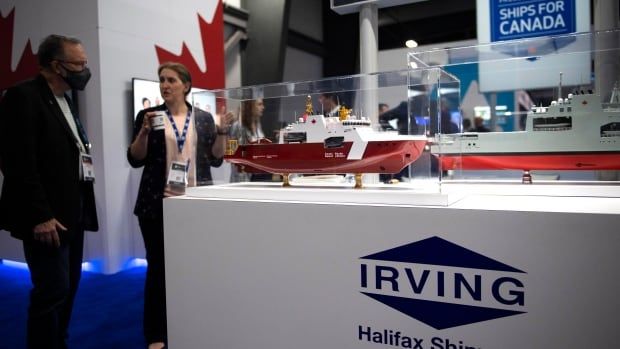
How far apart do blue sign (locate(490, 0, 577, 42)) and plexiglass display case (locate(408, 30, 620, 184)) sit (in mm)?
568

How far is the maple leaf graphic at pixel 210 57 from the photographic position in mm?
6574

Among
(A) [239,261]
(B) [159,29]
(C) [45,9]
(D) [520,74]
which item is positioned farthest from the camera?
(B) [159,29]

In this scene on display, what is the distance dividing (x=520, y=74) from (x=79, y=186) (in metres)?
3.30

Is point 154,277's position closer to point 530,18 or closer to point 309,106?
point 309,106

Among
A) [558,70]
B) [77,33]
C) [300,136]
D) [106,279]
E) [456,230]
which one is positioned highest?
[77,33]

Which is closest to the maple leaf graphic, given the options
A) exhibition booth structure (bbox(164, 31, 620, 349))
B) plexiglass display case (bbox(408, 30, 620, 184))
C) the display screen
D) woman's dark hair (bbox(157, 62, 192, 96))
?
the display screen

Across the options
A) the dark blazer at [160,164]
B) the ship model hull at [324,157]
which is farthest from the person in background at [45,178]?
the ship model hull at [324,157]

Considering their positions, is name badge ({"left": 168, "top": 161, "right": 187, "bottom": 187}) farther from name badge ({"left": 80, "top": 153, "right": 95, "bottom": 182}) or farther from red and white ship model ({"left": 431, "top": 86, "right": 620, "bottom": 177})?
red and white ship model ({"left": 431, "top": 86, "right": 620, "bottom": 177})

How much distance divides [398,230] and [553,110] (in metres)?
1.70

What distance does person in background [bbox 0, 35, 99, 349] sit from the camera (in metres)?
2.59

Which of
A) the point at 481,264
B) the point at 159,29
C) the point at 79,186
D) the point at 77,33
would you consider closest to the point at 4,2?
the point at 77,33

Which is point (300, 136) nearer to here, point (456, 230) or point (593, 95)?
point (456, 230)

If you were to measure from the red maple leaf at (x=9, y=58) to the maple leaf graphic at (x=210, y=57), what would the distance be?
5.93 ft

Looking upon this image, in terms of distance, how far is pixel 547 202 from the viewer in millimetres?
2080
